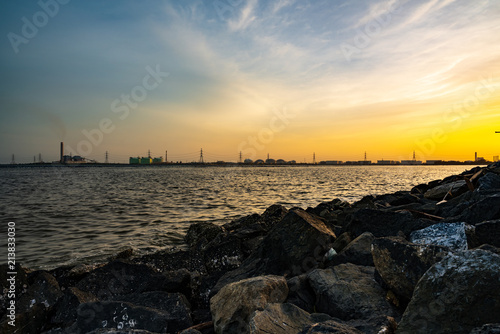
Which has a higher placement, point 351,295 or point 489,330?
point 489,330

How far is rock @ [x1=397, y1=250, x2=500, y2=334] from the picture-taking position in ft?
7.17

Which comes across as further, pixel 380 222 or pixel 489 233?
pixel 380 222

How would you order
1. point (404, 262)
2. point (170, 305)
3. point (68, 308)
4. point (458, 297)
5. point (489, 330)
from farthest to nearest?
point (68, 308)
point (170, 305)
point (404, 262)
point (458, 297)
point (489, 330)

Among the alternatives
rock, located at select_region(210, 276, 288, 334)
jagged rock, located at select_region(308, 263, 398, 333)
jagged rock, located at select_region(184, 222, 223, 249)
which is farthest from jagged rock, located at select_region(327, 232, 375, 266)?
jagged rock, located at select_region(184, 222, 223, 249)

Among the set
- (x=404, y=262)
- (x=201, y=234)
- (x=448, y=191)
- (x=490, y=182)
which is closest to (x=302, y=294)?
(x=404, y=262)

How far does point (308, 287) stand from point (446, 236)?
195 cm

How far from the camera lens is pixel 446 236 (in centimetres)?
394

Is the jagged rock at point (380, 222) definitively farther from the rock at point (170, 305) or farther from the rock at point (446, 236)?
the rock at point (170, 305)

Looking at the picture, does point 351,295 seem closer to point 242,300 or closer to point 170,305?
point 242,300

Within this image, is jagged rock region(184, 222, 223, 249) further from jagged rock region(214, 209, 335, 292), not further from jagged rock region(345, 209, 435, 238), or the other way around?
jagged rock region(345, 209, 435, 238)

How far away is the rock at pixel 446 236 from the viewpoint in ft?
→ 12.4

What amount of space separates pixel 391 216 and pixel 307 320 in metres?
3.49

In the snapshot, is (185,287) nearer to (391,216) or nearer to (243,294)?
(243,294)

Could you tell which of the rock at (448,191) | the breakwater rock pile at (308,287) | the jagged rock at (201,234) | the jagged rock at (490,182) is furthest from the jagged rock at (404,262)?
the rock at (448,191)
